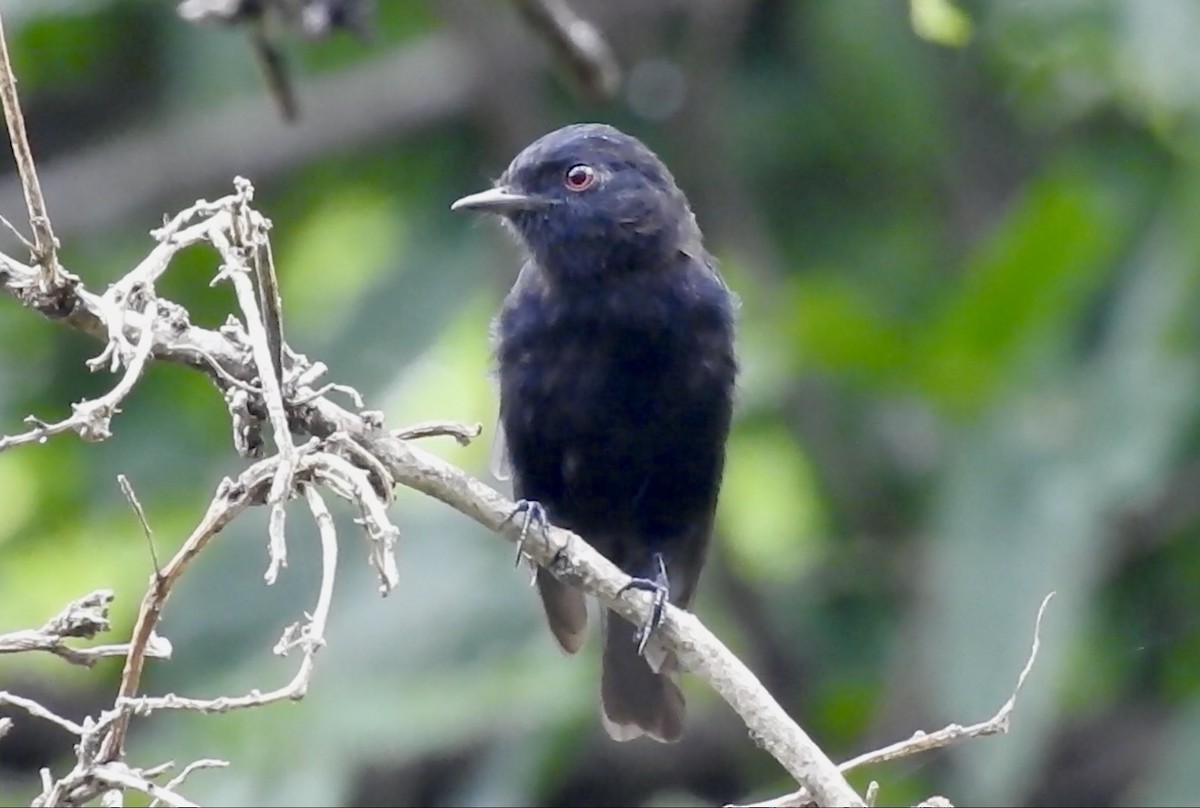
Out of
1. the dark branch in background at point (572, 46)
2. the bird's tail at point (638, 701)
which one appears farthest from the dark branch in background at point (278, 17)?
the bird's tail at point (638, 701)

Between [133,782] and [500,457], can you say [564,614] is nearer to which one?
[500,457]

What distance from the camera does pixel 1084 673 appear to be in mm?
6781

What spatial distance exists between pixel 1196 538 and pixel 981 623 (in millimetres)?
1009

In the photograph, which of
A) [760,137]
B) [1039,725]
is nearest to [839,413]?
[760,137]

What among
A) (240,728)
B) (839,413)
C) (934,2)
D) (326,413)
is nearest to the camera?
(326,413)

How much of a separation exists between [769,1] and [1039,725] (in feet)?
9.71

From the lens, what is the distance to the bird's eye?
203 inches

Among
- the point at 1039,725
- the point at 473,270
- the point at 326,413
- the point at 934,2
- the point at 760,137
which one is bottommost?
the point at 326,413

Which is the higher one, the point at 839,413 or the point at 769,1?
the point at 769,1

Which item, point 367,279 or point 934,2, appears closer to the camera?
point 934,2

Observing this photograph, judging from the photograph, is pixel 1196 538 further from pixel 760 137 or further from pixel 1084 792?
pixel 760 137

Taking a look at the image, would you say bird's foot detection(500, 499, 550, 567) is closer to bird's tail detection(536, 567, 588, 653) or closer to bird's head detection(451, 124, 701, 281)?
bird's tail detection(536, 567, 588, 653)

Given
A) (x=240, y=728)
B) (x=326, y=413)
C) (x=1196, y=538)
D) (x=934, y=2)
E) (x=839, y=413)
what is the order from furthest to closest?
(x=839, y=413) < (x=1196, y=538) < (x=240, y=728) < (x=934, y=2) < (x=326, y=413)

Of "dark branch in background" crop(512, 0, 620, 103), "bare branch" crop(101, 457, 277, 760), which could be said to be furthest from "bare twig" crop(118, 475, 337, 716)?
"dark branch in background" crop(512, 0, 620, 103)
